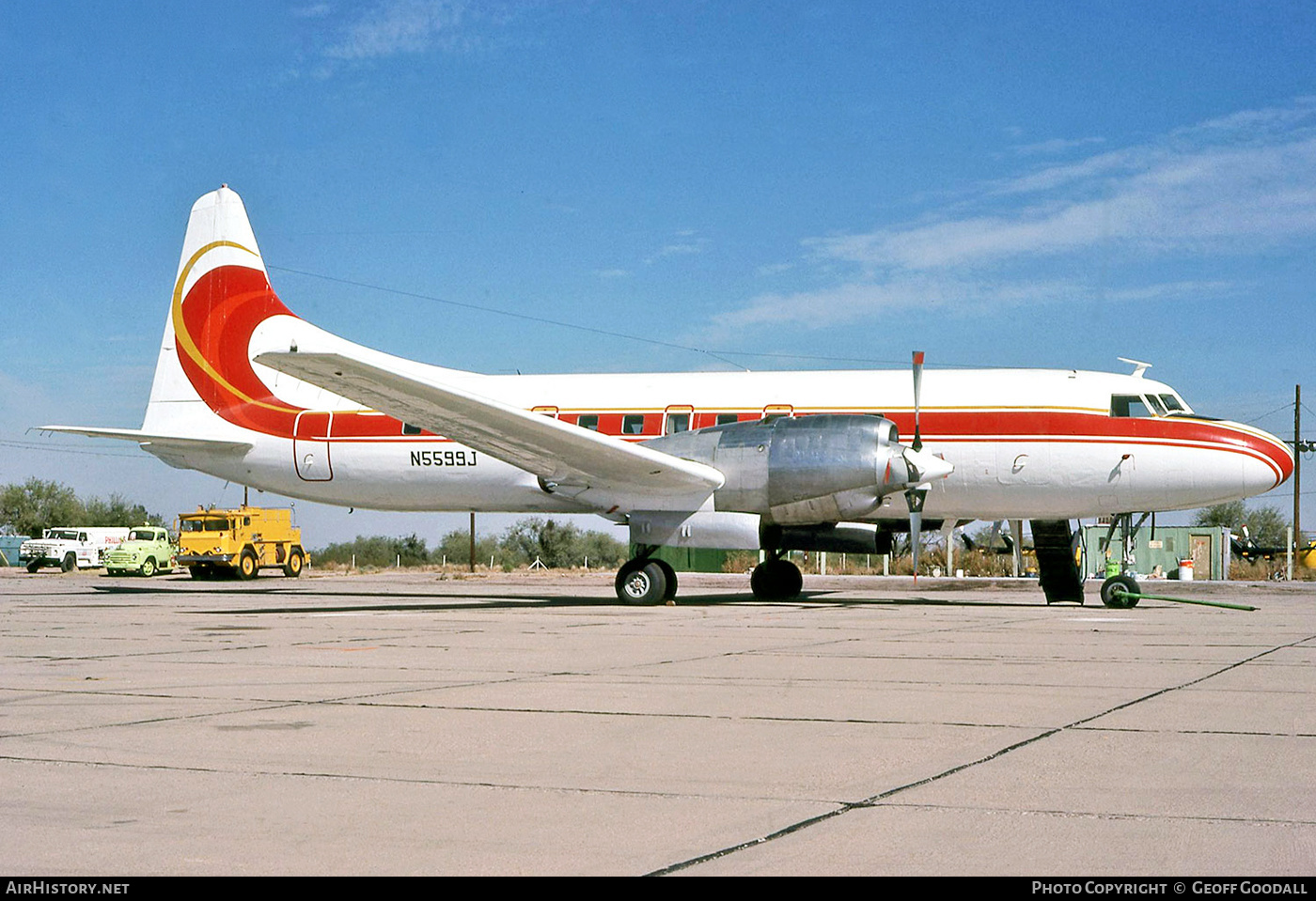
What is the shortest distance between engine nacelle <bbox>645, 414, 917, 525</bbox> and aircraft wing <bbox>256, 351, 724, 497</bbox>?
40cm

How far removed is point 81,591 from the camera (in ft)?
89.6

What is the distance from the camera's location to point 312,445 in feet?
78.1

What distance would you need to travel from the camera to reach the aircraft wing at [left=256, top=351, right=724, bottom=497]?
17406 mm

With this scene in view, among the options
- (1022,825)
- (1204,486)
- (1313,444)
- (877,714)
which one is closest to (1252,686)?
(877,714)

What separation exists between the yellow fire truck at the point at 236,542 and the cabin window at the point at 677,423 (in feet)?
74.6

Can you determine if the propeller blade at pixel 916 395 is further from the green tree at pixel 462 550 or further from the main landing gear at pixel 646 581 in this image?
the green tree at pixel 462 550

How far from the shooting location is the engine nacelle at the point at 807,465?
61.6ft

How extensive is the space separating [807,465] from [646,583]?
11.1 feet

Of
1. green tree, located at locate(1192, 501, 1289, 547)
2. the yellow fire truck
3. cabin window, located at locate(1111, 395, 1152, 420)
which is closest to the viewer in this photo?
cabin window, located at locate(1111, 395, 1152, 420)

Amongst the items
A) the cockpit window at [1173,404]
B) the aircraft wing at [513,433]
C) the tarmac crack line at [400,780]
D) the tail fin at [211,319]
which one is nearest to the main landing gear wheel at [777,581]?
the aircraft wing at [513,433]

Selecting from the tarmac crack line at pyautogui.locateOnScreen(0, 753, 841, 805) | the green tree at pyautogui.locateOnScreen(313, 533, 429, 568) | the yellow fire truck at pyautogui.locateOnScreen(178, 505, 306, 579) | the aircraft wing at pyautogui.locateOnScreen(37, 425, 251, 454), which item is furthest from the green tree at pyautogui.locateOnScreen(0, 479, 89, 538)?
the tarmac crack line at pyautogui.locateOnScreen(0, 753, 841, 805)

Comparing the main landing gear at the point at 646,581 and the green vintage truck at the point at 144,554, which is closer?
the main landing gear at the point at 646,581

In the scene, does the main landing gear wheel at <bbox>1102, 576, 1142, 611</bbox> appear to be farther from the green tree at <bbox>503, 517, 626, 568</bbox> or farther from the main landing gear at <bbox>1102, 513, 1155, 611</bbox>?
the green tree at <bbox>503, 517, 626, 568</bbox>
